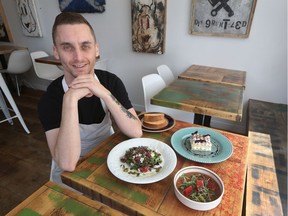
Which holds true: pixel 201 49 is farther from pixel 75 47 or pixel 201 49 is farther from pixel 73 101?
pixel 73 101

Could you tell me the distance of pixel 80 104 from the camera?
1.12 m

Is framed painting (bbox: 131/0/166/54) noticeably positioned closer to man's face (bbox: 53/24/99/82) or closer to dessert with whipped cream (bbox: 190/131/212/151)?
man's face (bbox: 53/24/99/82)

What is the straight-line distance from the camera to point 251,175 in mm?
1081

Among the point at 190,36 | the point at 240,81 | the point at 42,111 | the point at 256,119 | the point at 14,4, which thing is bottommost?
the point at 256,119

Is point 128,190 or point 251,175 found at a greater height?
point 128,190

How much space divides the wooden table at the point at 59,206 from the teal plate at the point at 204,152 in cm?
38

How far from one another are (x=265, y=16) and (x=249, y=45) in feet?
1.03

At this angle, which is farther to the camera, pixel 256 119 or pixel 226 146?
pixel 256 119

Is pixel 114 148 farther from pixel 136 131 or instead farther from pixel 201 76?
pixel 201 76

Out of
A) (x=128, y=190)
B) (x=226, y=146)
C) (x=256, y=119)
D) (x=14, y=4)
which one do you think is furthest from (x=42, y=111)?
(x=14, y=4)

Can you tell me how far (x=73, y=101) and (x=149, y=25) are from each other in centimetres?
210

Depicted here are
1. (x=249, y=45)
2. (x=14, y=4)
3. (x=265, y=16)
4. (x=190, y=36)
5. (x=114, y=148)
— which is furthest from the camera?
(x=14, y=4)

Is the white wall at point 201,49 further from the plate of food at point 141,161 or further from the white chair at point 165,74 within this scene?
the plate of food at point 141,161

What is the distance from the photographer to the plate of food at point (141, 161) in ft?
2.40
